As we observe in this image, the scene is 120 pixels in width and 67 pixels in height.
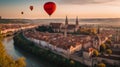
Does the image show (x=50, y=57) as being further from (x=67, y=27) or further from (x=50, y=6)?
(x=67, y=27)

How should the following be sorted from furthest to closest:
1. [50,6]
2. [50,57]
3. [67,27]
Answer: [67,27] < [50,57] < [50,6]

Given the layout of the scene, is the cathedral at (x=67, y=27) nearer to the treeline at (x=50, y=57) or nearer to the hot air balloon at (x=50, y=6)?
the treeline at (x=50, y=57)

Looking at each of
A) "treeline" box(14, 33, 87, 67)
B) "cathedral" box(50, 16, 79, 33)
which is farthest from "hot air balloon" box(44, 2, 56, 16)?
"cathedral" box(50, 16, 79, 33)

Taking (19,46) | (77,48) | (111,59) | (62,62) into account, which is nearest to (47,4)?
(62,62)

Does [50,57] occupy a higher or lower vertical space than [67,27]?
lower

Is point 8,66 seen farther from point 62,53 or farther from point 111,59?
point 62,53

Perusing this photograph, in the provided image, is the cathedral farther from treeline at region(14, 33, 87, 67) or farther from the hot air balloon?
the hot air balloon

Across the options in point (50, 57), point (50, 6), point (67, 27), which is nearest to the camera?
point (50, 6)

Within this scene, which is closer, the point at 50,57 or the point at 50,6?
the point at 50,6

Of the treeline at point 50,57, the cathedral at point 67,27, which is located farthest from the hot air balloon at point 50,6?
the cathedral at point 67,27

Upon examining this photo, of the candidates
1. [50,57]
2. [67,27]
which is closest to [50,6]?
[50,57]

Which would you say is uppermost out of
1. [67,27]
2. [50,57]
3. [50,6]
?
[50,6]
